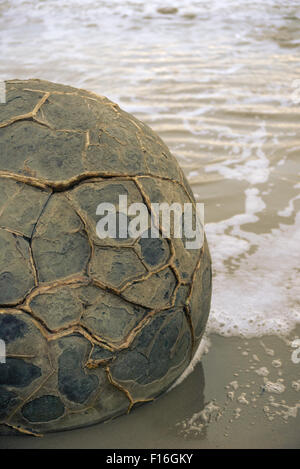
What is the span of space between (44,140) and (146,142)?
1.42 ft

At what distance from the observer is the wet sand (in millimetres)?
2096

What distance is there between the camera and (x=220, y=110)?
18.7 feet

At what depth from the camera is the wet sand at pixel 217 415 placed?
2.10 meters

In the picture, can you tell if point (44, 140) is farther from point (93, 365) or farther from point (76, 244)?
point (93, 365)

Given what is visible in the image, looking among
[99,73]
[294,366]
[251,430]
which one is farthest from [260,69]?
[251,430]
